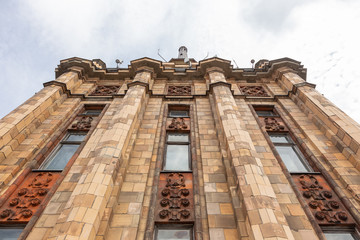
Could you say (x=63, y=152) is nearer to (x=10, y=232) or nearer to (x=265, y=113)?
(x=10, y=232)

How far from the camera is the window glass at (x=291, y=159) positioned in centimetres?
770

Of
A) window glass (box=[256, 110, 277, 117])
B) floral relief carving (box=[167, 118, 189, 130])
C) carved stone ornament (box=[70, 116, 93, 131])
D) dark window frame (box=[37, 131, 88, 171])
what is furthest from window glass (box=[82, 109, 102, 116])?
Result: window glass (box=[256, 110, 277, 117])

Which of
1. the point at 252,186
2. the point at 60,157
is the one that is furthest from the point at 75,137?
the point at 252,186

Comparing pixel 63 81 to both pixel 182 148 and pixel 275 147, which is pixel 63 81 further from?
pixel 275 147

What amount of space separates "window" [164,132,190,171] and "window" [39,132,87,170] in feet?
12.3

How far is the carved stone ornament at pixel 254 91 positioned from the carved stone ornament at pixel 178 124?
4954 mm

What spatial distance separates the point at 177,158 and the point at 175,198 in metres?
2.06

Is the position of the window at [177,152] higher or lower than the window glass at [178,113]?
lower

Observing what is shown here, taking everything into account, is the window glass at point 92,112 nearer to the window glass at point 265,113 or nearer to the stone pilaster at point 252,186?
the stone pilaster at point 252,186

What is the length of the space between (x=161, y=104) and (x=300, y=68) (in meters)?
9.66

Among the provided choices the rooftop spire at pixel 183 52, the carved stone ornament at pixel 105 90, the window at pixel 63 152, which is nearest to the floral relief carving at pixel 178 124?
the window at pixel 63 152

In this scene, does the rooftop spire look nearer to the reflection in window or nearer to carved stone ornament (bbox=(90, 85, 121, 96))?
carved stone ornament (bbox=(90, 85, 121, 96))

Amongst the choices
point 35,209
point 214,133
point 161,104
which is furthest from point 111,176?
point 161,104

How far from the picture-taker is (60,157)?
8.13m
